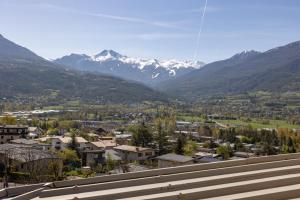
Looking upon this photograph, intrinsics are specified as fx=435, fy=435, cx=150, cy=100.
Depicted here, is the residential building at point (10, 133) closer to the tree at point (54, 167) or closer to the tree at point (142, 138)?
the tree at point (142, 138)

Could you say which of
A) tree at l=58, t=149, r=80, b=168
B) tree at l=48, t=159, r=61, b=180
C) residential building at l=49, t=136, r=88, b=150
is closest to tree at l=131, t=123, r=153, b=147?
residential building at l=49, t=136, r=88, b=150

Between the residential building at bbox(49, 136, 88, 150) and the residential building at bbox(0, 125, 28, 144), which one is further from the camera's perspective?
the residential building at bbox(0, 125, 28, 144)

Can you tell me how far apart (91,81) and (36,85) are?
33.6 m

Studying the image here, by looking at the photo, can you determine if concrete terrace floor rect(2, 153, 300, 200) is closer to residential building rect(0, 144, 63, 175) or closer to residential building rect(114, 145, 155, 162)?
residential building rect(0, 144, 63, 175)

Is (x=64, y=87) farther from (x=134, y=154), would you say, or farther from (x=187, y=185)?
(x=187, y=185)

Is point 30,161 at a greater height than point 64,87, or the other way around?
point 64,87

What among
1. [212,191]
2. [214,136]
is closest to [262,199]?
[212,191]

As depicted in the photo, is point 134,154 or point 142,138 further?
point 142,138

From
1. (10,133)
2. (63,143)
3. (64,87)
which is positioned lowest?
(63,143)

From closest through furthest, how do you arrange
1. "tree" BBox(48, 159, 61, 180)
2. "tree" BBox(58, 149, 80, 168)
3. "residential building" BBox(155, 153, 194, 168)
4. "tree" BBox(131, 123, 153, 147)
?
"tree" BBox(48, 159, 61, 180) < "residential building" BBox(155, 153, 194, 168) < "tree" BBox(58, 149, 80, 168) < "tree" BBox(131, 123, 153, 147)

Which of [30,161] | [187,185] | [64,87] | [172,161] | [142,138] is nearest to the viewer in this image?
[187,185]

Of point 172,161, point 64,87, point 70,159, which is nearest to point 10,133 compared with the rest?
point 70,159

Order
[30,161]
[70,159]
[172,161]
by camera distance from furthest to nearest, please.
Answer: [70,159] < [172,161] < [30,161]

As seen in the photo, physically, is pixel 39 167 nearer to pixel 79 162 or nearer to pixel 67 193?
pixel 79 162
